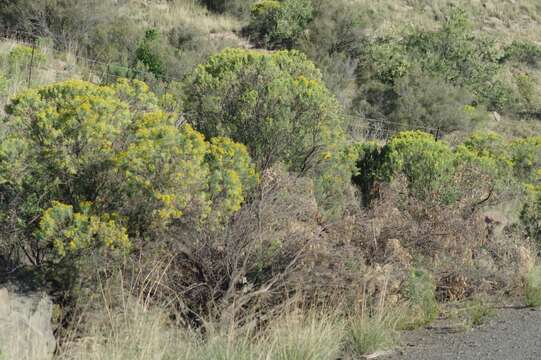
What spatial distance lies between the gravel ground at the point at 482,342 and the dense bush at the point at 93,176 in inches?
85.5

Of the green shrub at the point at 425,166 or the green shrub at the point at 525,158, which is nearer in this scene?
the green shrub at the point at 425,166

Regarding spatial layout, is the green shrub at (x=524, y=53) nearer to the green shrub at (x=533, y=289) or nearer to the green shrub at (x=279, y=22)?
the green shrub at (x=279, y=22)

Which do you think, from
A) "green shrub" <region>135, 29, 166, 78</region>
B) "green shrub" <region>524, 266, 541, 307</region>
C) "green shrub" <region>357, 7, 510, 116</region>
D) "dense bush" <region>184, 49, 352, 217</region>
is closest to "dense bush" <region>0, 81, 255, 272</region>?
"dense bush" <region>184, 49, 352, 217</region>

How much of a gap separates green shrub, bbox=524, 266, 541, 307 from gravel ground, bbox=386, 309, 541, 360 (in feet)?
2.50

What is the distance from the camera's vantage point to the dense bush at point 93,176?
697cm

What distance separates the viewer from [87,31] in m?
23.7

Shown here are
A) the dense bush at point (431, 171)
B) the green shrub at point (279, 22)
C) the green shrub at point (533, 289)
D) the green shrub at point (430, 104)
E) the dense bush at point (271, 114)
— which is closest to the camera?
the green shrub at point (533, 289)

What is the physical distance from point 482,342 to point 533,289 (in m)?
2.39

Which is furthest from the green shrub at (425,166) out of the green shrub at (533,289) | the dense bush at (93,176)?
the dense bush at (93,176)

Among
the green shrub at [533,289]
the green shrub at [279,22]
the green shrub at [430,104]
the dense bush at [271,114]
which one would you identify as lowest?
the green shrub at [430,104]

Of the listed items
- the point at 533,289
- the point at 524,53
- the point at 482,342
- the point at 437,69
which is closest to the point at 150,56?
the point at 437,69

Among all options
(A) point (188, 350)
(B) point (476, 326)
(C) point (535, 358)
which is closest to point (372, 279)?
(B) point (476, 326)

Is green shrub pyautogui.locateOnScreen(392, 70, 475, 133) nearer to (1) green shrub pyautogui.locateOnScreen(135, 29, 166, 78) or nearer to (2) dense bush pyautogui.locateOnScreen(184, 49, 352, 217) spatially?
(1) green shrub pyautogui.locateOnScreen(135, 29, 166, 78)

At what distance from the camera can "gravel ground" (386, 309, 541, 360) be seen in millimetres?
6898
